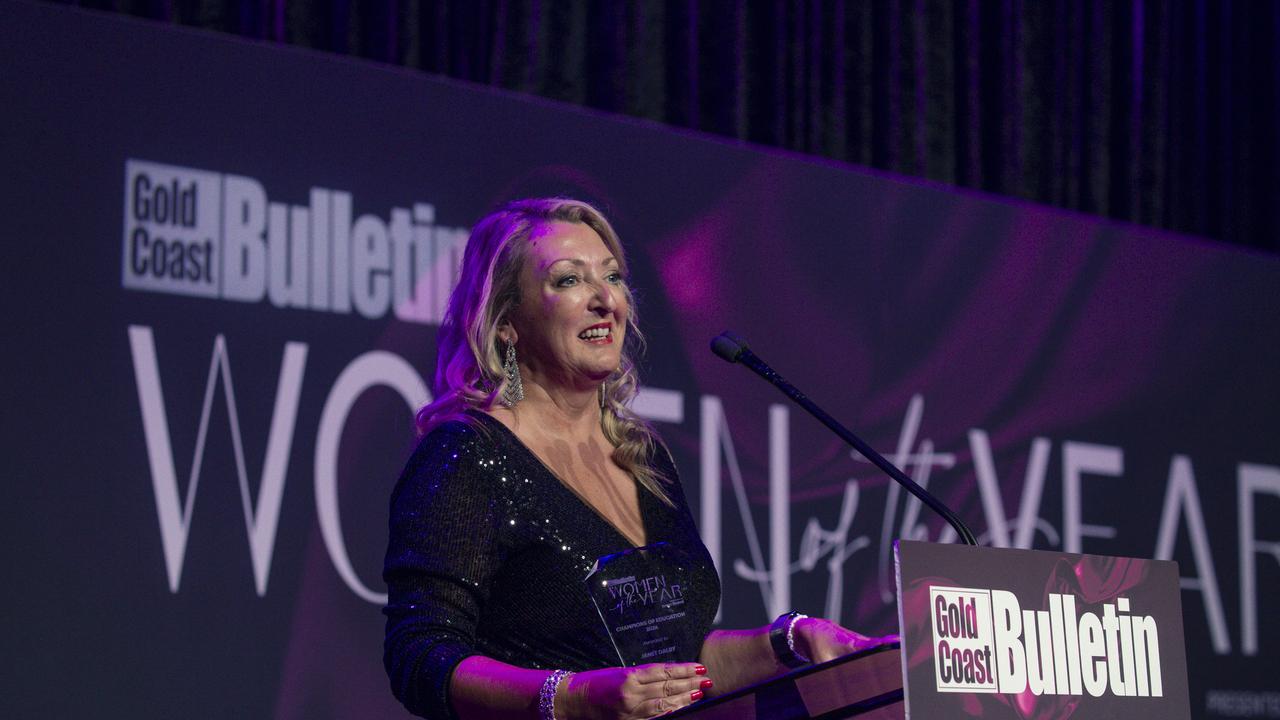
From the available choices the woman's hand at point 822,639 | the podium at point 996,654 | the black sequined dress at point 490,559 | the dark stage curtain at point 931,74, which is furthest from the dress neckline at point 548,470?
the dark stage curtain at point 931,74

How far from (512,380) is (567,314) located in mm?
118

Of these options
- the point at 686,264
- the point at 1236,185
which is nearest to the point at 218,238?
the point at 686,264

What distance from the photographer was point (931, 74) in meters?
4.87

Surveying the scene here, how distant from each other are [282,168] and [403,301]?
375 mm

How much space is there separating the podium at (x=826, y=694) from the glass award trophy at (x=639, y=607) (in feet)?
1.17

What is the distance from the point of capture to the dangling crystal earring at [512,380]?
204 cm

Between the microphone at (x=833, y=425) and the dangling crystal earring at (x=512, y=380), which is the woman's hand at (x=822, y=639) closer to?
the microphone at (x=833, y=425)

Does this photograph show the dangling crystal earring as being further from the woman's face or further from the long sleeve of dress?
the long sleeve of dress

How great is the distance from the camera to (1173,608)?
64.8 inches

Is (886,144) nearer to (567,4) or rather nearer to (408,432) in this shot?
(567,4)

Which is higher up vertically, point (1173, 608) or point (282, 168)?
point (282, 168)

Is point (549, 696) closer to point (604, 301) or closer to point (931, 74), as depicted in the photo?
point (604, 301)

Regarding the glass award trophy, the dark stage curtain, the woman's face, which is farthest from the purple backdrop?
the glass award trophy

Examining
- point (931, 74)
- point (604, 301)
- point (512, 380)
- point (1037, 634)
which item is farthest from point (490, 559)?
point (931, 74)
